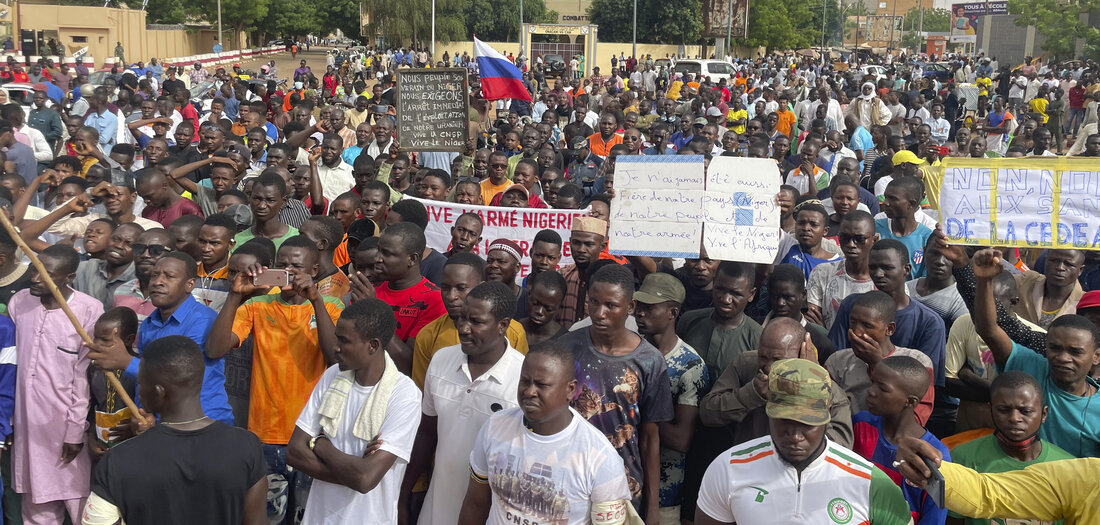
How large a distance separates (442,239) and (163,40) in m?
55.9

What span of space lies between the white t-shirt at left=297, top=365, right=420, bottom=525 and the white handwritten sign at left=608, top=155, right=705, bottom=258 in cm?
243

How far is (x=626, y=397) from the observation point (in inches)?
171

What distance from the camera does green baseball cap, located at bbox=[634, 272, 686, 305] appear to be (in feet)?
15.5

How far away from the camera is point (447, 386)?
435 cm

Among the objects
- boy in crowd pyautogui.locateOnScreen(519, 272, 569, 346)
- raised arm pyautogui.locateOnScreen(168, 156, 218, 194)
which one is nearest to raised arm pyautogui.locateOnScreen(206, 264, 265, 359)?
boy in crowd pyautogui.locateOnScreen(519, 272, 569, 346)

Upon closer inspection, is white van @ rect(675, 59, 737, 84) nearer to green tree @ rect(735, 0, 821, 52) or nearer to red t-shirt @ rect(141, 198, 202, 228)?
red t-shirt @ rect(141, 198, 202, 228)

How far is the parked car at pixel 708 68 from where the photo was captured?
3278cm

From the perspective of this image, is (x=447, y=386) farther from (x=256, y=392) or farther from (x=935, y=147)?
(x=935, y=147)

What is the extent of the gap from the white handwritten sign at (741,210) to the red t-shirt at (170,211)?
4182mm

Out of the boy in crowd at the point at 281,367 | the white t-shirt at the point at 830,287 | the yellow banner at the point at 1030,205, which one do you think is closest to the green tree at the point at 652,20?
the white t-shirt at the point at 830,287

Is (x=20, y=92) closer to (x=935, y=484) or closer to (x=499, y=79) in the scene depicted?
(x=499, y=79)

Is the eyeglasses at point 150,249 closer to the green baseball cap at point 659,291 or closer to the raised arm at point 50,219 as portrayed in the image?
the raised arm at point 50,219

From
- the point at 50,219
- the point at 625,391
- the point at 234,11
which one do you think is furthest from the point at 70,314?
the point at 234,11

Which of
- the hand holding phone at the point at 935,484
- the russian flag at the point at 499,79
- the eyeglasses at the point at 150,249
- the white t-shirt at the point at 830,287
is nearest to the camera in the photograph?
the hand holding phone at the point at 935,484
